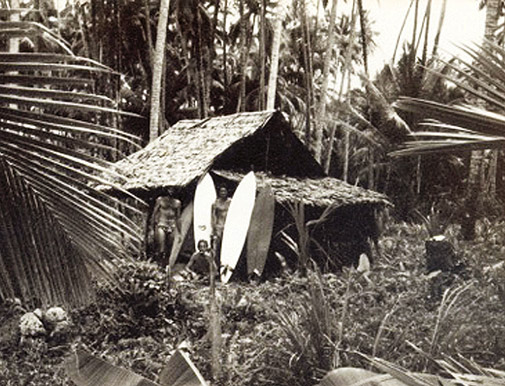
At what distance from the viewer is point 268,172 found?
1005cm

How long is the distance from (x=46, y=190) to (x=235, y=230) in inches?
62.0

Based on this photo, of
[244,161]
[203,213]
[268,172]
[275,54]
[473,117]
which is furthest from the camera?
[275,54]

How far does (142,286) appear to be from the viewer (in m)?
7.21

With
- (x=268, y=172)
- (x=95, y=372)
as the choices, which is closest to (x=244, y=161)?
(x=268, y=172)

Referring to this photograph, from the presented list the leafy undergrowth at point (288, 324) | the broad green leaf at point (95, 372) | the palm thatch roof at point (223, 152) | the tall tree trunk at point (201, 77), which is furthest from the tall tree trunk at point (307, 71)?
the broad green leaf at point (95, 372)

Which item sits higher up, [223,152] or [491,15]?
Answer: [491,15]

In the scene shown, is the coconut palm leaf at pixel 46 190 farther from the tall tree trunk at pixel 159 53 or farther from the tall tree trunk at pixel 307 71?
the tall tree trunk at pixel 307 71

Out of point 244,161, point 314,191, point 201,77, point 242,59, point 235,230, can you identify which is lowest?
point 314,191

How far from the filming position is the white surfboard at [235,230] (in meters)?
2.96

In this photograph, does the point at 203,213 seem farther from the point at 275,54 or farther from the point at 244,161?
the point at 275,54

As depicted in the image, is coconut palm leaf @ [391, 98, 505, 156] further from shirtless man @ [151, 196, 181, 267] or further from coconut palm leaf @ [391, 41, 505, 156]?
shirtless man @ [151, 196, 181, 267]

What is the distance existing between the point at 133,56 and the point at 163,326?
12.9 m

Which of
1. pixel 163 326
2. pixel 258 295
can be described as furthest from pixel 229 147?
pixel 163 326

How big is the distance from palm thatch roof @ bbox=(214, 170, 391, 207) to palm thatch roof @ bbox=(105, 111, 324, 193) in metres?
0.24
